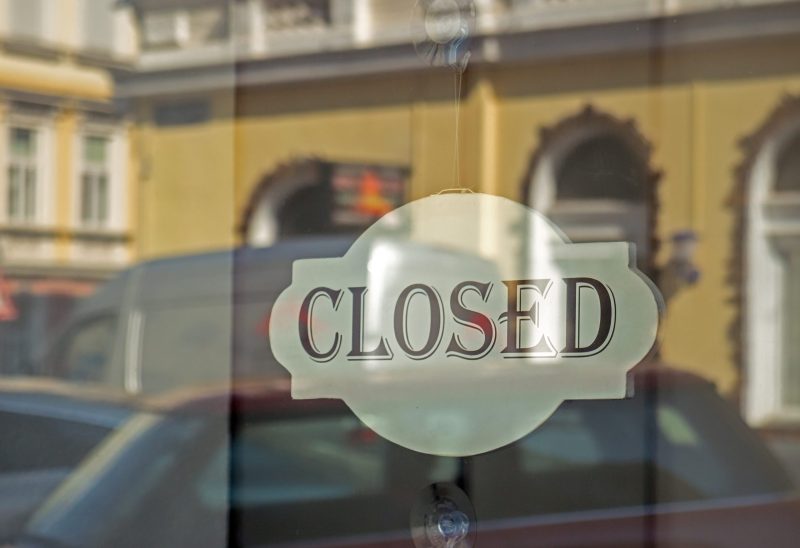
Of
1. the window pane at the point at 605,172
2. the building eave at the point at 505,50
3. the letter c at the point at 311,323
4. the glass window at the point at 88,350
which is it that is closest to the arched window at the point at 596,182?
the window pane at the point at 605,172

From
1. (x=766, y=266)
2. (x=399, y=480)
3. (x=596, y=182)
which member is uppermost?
(x=596, y=182)

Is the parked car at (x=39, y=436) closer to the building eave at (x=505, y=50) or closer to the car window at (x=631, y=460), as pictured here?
the building eave at (x=505, y=50)

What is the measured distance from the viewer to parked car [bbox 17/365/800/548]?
155 cm

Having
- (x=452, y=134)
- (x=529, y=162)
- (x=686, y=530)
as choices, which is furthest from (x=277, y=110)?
(x=686, y=530)

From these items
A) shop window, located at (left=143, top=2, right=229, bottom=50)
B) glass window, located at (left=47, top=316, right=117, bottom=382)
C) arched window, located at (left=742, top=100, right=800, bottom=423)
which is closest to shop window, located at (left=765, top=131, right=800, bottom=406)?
arched window, located at (left=742, top=100, right=800, bottom=423)

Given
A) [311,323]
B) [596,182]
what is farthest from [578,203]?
[311,323]

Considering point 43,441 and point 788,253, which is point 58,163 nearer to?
point 43,441

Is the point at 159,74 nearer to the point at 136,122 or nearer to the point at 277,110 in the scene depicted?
the point at 136,122

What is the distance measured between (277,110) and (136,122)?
0.79 ft

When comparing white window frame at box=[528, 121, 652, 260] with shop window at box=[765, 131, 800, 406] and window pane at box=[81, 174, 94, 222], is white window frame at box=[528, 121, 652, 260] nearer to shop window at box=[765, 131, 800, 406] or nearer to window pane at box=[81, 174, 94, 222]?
shop window at box=[765, 131, 800, 406]

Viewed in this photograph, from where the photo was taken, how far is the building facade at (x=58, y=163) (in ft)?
6.58

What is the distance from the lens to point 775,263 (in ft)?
4.59

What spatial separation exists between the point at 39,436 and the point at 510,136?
102cm

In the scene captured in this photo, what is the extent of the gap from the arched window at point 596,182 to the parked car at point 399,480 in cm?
18
